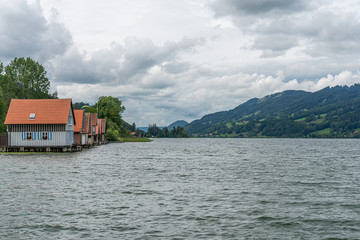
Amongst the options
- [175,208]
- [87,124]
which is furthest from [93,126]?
[175,208]

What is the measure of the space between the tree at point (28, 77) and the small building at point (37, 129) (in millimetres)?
47485

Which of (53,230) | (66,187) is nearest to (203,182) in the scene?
(66,187)

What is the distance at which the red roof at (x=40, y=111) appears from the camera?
66.4 m

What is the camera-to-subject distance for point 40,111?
68500mm

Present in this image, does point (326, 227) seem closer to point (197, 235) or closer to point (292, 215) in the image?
point (292, 215)

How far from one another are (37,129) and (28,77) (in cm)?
5323

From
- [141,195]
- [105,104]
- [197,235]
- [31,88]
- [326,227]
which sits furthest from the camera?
[105,104]

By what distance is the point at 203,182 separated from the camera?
31969mm

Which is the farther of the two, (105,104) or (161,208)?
(105,104)

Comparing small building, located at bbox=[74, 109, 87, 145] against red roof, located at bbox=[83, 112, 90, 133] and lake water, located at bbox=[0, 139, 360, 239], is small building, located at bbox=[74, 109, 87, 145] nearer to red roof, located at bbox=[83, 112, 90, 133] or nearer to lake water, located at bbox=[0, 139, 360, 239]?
red roof, located at bbox=[83, 112, 90, 133]

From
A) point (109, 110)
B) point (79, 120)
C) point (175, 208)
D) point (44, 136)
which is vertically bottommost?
point (175, 208)

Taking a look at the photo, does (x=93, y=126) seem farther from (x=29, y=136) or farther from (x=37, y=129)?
(x=29, y=136)

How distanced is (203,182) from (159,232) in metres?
16.2

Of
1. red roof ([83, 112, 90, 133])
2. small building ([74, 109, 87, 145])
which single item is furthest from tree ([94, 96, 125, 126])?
small building ([74, 109, 87, 145])
